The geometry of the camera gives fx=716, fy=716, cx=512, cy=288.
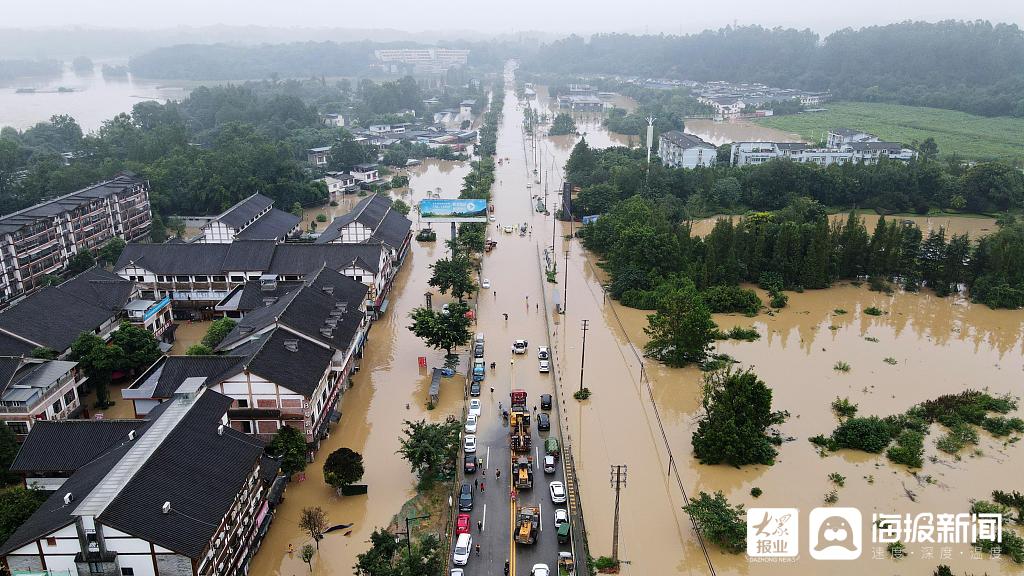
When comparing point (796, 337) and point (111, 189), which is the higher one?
point (111, 189)

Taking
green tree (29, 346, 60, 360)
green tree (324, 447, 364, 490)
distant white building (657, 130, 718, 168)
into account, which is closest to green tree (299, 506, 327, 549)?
green tree (324, 447, 364, 490)

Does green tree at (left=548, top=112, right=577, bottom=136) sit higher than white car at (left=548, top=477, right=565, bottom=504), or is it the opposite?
green tree at (left=548, top=112, right=577, bottom=136)

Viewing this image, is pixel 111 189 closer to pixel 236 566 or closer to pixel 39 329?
pixel 39 329

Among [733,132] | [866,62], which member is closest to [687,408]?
[733,132]

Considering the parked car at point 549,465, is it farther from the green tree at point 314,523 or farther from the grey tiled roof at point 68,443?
the grey tiled roof at point 68,443

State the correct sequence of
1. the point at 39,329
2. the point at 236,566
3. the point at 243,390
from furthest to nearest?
1. the point at 39,329
2. the point at 243,390
3. the point at 236,566

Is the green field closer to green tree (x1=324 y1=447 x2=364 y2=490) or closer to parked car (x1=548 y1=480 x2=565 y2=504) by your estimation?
parked car (x1=548 y1=480 x2=565 y2=504)

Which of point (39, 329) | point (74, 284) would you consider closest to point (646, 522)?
point (39, 329)
